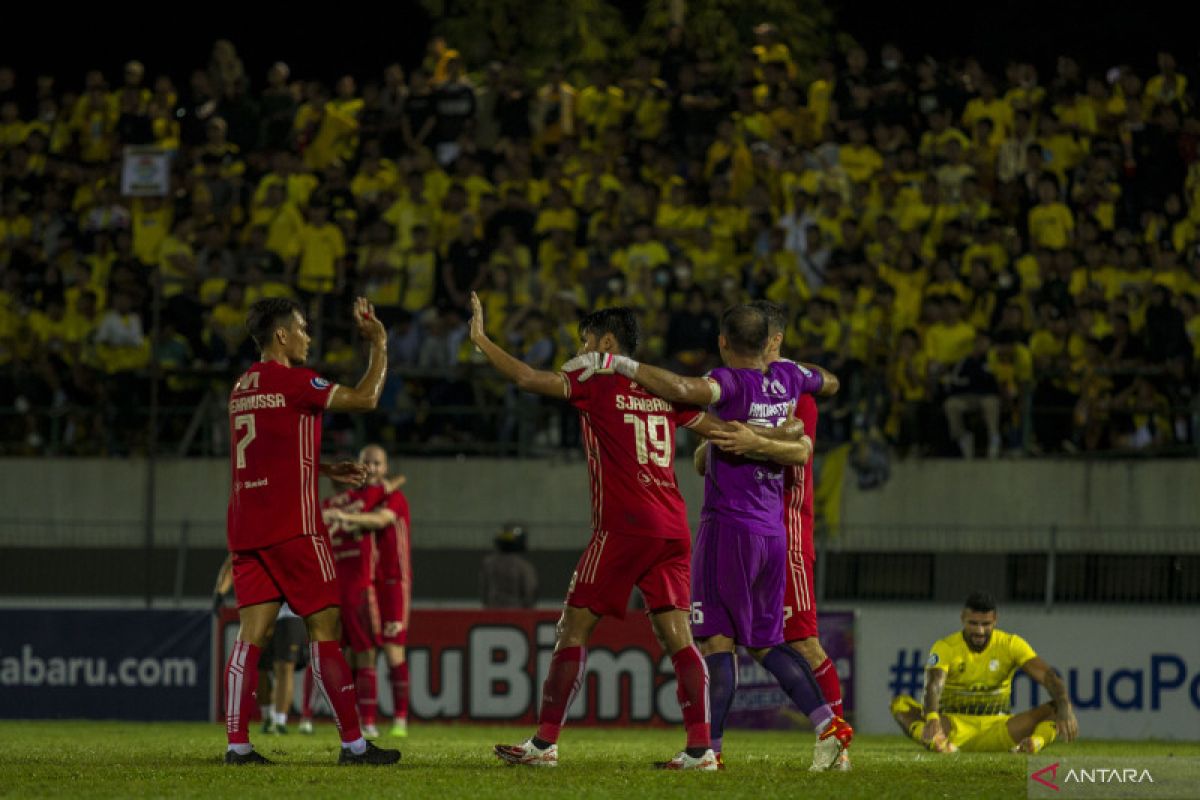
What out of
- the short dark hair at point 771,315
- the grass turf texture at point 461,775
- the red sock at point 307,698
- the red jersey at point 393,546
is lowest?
the red sock at point 307,698

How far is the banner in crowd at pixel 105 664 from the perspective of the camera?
1891 cm

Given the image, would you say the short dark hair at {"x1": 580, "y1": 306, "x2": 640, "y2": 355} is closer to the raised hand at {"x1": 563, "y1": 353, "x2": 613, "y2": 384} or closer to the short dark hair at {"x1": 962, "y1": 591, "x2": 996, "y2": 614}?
the raised hand at {"x1": 563, "y1": 353, "x2": 613, "y2": 384}

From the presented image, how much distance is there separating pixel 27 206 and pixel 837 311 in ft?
33.7

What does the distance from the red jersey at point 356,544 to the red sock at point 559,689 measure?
604 centimetres

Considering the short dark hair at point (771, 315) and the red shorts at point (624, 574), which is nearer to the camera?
the red shorts at point (624, 574)

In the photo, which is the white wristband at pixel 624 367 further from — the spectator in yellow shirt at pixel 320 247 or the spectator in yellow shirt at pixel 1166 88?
the spectator in yellow shirt at pixel 1166 88

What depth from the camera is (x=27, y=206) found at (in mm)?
24359

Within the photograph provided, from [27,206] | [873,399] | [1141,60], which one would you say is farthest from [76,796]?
[1141,60]

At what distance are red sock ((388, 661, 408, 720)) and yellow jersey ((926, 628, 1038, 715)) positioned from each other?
15.0 feet

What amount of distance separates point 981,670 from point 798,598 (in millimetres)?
4235

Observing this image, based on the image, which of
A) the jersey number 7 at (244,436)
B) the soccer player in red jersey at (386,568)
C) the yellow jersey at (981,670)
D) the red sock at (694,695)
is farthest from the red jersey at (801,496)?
the soccer player in red jersey at (386,568)

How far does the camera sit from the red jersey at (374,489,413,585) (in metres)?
16.0

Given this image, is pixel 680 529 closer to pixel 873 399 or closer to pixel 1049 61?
pixel 873 399

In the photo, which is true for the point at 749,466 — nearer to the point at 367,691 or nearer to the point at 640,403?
the point at 640,403
